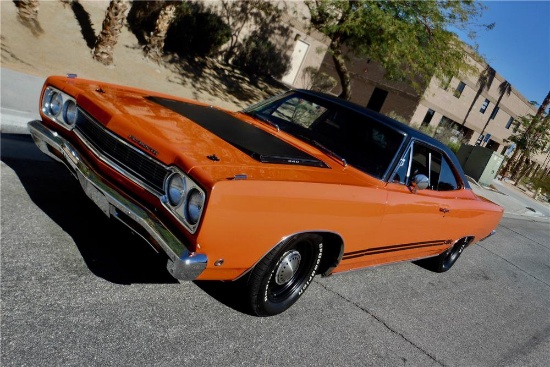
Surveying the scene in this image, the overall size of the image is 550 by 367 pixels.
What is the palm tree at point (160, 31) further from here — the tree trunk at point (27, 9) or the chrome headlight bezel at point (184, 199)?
the chrome headlight bezel at point (184, 199)

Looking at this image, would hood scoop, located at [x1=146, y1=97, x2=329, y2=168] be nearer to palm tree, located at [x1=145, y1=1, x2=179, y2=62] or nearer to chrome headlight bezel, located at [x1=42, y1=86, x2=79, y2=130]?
chrome headlight bezel, located at [x1=42, y1=86, x2=79, y2=130]

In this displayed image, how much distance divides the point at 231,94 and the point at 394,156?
11335mm

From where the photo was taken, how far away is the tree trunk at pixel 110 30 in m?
10.1

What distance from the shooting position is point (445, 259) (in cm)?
552

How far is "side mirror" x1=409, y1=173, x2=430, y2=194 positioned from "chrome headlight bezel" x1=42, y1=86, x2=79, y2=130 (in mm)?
2843

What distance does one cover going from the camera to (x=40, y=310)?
7.97 ft

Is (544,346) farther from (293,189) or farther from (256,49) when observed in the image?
(256,49)

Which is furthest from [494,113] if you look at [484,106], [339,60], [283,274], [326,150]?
[283,274]

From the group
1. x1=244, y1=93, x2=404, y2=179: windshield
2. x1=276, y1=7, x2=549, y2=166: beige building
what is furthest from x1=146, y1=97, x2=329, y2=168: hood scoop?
x1=276, y1=7, x2=549, y2=166: beige building

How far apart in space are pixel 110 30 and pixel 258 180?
→ 9.46 m

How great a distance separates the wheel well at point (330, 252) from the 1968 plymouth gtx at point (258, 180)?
11mm

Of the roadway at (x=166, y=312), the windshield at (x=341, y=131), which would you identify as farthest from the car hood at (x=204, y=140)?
the roadway at (x=166, y=312)

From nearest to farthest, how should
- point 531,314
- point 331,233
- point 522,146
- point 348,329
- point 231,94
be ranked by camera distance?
point 331,233
point 348,329
point 531,314
point 231,94
point 522,146

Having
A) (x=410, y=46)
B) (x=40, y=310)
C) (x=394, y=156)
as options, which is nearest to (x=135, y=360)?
(x=40, y=310)
